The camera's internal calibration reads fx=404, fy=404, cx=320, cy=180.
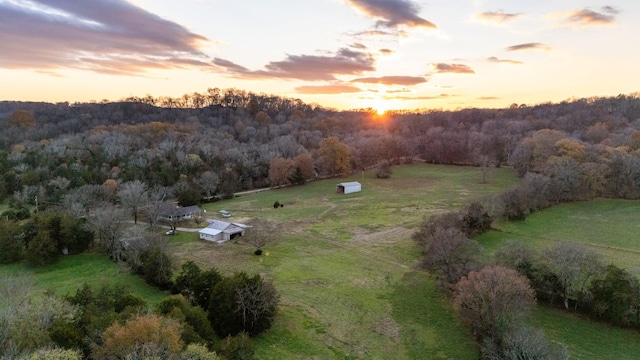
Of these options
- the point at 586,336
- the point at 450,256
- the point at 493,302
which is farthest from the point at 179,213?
the point at 586,336

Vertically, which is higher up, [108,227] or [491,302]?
[491,302]

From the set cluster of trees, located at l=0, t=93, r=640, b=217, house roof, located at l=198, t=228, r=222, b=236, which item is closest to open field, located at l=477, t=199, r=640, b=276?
cluster of trees, located at l=0, t=93, r=640, b=217

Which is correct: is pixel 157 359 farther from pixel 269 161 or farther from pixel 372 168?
pixel 372 168

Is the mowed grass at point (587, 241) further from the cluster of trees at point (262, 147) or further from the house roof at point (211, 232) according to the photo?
the house roof at point (211, 232)

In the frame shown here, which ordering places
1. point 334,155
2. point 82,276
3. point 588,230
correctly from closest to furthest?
point 82,276
point 588,230
point 334,155

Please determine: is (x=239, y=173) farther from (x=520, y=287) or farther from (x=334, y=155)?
(x=520, y=287)
